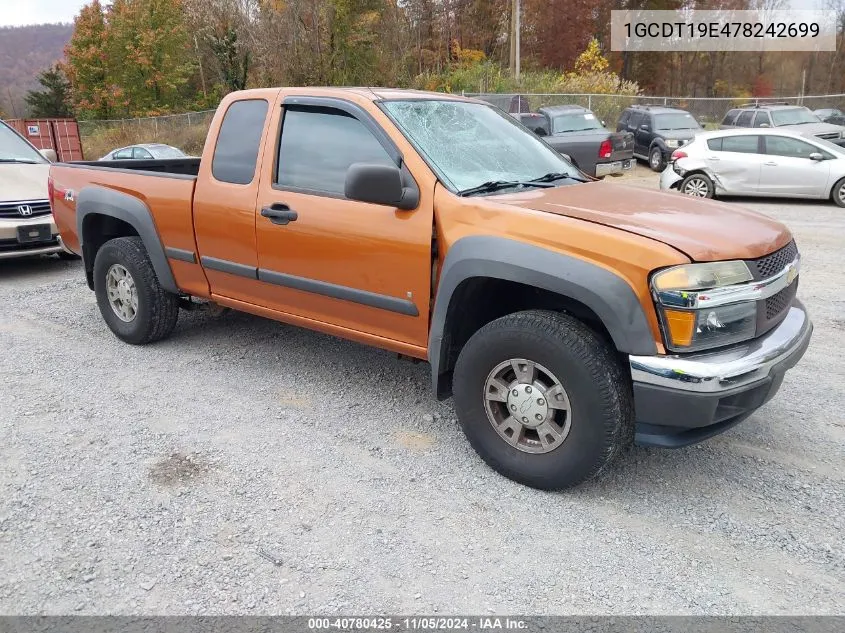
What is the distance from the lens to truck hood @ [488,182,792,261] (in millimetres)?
2914

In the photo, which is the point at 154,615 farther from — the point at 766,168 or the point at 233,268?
the point at 766,168

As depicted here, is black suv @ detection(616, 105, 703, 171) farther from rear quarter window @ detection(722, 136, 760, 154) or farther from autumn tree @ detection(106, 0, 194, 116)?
autumn tree @ detection(106, 0, 194, 116)

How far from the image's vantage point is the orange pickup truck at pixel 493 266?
2.81 metres

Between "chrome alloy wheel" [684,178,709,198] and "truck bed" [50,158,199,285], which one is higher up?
"truck bed" [50,158,199,285]

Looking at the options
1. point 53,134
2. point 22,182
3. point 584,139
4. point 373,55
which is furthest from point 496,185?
point 373,55

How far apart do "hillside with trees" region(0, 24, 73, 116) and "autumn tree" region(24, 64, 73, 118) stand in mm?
38083

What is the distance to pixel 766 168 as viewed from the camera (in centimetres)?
1252

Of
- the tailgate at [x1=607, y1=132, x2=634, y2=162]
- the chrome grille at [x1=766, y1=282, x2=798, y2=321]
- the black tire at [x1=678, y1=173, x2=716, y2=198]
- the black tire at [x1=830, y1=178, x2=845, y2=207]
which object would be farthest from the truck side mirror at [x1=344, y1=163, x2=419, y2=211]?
the tailgate at [x1=607, y1=132, x2=634, y2=162]

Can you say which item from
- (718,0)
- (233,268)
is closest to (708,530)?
(233,268)

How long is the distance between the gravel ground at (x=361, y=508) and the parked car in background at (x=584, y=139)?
10.0 meters

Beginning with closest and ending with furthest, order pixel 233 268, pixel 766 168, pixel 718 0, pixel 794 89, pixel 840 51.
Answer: pixel 233 268 → pixel 766 168 → pixel 840 51 → pixel 794 89 → pixel 718 0

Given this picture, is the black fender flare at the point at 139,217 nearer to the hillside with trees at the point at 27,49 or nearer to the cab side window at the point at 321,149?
the cab side window at the point at 321,149

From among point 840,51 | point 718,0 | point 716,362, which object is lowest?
point 716,362

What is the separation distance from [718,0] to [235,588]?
179 feet
